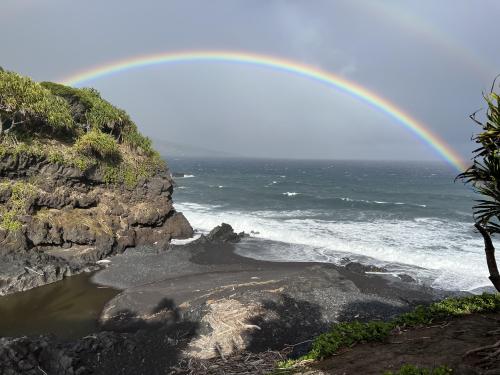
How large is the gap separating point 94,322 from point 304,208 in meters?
51.8

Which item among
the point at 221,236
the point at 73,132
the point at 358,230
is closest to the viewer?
the point at 73,132

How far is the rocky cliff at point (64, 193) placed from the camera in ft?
95.8

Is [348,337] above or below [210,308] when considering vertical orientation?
above

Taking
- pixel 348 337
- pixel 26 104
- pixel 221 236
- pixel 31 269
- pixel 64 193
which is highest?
pixel 26 104

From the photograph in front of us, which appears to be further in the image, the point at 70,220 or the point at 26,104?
the point at 26,104

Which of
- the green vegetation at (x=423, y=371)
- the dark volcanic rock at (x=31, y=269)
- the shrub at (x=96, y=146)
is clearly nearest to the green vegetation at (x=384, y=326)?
the green vegetation at (x=423, y=371)

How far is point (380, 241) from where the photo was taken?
42.8m

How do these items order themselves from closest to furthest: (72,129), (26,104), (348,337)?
(348,337)
(26,104)
(72,129)

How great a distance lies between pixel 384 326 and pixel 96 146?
116ft

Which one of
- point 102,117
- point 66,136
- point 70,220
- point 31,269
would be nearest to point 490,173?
point 31,269

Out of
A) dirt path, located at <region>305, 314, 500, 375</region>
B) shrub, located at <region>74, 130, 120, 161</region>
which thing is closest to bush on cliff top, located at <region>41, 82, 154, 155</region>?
shrub, located at <region>74, 130, 120, 161</region>

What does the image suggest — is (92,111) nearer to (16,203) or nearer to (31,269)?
(16,203)

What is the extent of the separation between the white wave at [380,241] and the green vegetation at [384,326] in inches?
781

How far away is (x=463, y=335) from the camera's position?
951 cm
